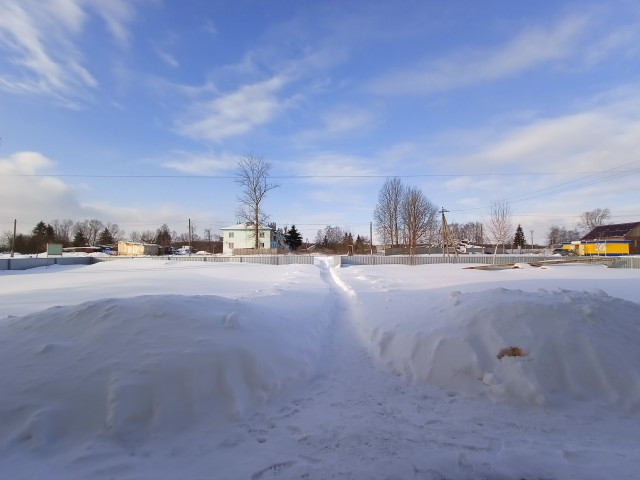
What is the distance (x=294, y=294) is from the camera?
1038 centimetres

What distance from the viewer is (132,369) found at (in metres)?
3.59

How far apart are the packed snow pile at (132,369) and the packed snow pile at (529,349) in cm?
176

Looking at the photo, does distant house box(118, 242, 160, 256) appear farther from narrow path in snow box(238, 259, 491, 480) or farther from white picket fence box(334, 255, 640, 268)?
narrow path in snow box(238, 259, 491, 480)

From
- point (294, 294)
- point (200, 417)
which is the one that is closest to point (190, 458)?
point (200, 417)

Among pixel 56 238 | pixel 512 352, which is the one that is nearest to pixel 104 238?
pixel 56 238

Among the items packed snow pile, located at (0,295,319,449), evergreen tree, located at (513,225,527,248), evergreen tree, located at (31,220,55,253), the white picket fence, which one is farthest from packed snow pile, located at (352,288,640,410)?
evergreen tree, located at (513,225,527,248)

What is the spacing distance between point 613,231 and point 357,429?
7566 centimetres

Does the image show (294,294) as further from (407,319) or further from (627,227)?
(627,227)

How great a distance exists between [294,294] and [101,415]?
7.38 m

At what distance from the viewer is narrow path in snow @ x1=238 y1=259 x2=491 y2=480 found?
8.39ft

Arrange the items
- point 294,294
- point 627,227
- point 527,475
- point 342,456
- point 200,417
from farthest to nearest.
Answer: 1. point 627,227
2. point 294,294
3. point 200,417
4. point 342,456
5. point 527,475

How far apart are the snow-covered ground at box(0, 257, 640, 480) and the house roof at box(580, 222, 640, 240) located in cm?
6879

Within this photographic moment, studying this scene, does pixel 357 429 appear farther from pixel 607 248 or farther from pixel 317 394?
pixel 607 248

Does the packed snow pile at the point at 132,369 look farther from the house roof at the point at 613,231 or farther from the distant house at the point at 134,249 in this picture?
the house roof at the point at 613,231
